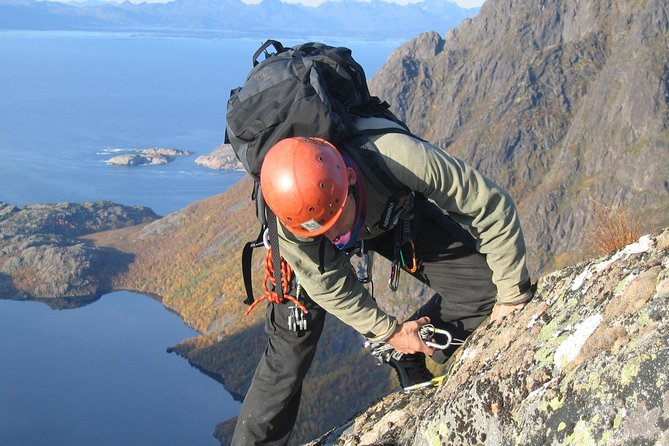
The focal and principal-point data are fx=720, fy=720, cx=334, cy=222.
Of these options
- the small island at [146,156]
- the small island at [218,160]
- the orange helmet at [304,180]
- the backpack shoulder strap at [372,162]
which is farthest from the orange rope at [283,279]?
the small island at [146,156]

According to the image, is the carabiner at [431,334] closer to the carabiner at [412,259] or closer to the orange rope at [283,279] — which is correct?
the carabiner at [412,259]

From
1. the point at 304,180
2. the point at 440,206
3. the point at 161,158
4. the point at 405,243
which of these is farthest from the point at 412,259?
the point at 161,158

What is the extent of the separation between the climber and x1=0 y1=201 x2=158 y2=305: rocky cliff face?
5343 inches

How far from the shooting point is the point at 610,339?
12.9 feet

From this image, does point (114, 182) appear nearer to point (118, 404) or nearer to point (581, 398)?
point (118, 404)

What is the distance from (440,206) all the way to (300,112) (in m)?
1.30

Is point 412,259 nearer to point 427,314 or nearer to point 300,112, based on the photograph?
point 427,314

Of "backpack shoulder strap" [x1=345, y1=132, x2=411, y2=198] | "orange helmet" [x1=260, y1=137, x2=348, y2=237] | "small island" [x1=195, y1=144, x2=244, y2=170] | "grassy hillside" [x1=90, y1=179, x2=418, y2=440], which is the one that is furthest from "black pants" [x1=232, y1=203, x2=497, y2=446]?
"small island" [x1=195, y1=144, x2=244, y2=170]

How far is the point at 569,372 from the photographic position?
→ 3979 millimetres

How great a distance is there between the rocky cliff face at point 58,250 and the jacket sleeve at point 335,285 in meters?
137

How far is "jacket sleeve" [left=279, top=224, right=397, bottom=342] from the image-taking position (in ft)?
17.2

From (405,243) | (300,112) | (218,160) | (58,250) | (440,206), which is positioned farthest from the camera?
(218,160)

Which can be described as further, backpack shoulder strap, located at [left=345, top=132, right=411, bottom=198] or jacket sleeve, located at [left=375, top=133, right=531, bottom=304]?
backpack shoulder strap, located at [left=345, top=132, right=411, bottom=198]

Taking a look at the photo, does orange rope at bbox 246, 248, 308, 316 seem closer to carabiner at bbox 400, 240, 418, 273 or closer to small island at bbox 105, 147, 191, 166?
carabiner at bbox 400, 240, 418, 273
